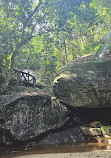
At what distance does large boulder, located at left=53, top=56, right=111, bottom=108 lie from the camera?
9.40 m

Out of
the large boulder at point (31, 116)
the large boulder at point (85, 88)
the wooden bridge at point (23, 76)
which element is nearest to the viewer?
the large boulder at point (31, 116)

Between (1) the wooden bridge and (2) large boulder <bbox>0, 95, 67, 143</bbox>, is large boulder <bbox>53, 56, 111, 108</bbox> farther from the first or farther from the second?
(1) the wooden bridge

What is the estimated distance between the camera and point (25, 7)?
36.7 ft

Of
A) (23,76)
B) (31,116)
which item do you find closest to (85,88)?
(31,116)

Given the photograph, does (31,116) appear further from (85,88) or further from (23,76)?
(23,76)

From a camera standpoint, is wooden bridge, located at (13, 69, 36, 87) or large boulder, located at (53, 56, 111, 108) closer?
large boulder, located at (53, 56, 111, 108)

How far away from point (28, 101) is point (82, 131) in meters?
4.03

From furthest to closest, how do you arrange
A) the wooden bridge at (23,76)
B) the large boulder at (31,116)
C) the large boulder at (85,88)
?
1. the wooden bridge at (23,76)
2. the large boulder at (85,88)
3. the large boulder at (31,116)


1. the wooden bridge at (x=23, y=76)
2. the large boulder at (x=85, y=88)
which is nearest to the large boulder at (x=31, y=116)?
the large boulder at (x=85, y=88)

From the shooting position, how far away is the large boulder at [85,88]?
30.8 feet

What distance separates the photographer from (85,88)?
947 centimetres

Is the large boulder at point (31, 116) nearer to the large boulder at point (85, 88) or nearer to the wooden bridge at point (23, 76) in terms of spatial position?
the large boulder at point (85, 88)

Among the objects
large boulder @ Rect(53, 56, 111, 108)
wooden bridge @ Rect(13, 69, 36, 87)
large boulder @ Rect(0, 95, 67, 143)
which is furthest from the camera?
wooden bridge @ Rect(13, 69, 36, 87)

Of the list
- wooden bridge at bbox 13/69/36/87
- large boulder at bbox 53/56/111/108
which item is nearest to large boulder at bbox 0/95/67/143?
large boulder at bbox 53/56/111/108
